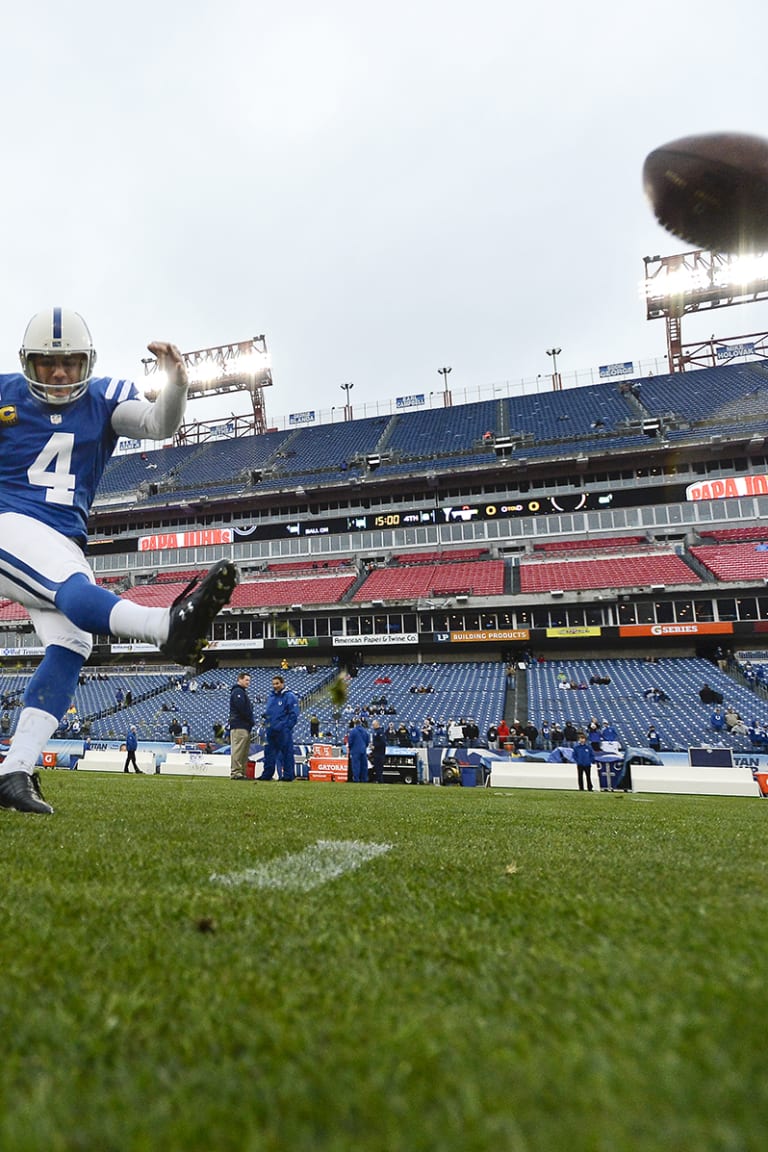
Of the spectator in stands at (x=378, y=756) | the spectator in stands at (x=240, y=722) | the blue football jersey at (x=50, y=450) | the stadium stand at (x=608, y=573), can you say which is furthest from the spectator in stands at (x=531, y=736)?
the blue football jersey at (x=50, y=450)

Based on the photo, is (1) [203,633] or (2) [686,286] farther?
(2) [686,286]

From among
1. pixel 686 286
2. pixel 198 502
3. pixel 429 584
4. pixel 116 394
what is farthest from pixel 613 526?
pixel 116 394

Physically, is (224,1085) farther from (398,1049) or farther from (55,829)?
(55,829)

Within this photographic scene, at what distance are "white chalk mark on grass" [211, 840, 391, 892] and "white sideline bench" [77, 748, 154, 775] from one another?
18.6 metres

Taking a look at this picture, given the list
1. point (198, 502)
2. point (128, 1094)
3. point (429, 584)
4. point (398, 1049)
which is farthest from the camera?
point (198, 502)

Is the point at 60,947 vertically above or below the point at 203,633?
below

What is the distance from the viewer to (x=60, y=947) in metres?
1.43

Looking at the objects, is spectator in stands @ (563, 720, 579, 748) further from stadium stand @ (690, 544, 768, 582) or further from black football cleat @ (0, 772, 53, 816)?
black football cleat @ (0, 772, 53, 816)

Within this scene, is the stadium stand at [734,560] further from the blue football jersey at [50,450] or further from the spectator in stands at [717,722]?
the blue football jersey at [50,450]

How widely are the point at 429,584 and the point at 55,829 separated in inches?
1290

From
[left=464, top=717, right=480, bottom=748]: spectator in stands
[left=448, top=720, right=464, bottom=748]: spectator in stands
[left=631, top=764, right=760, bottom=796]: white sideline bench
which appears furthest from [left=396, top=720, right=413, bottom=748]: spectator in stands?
[left=631, top=764, right=760, bottom=796]: white sideline bench

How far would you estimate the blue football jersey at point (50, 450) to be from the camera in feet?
12.4

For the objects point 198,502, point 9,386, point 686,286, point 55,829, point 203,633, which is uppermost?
point 686,286

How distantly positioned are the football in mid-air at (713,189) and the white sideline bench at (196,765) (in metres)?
16.4
